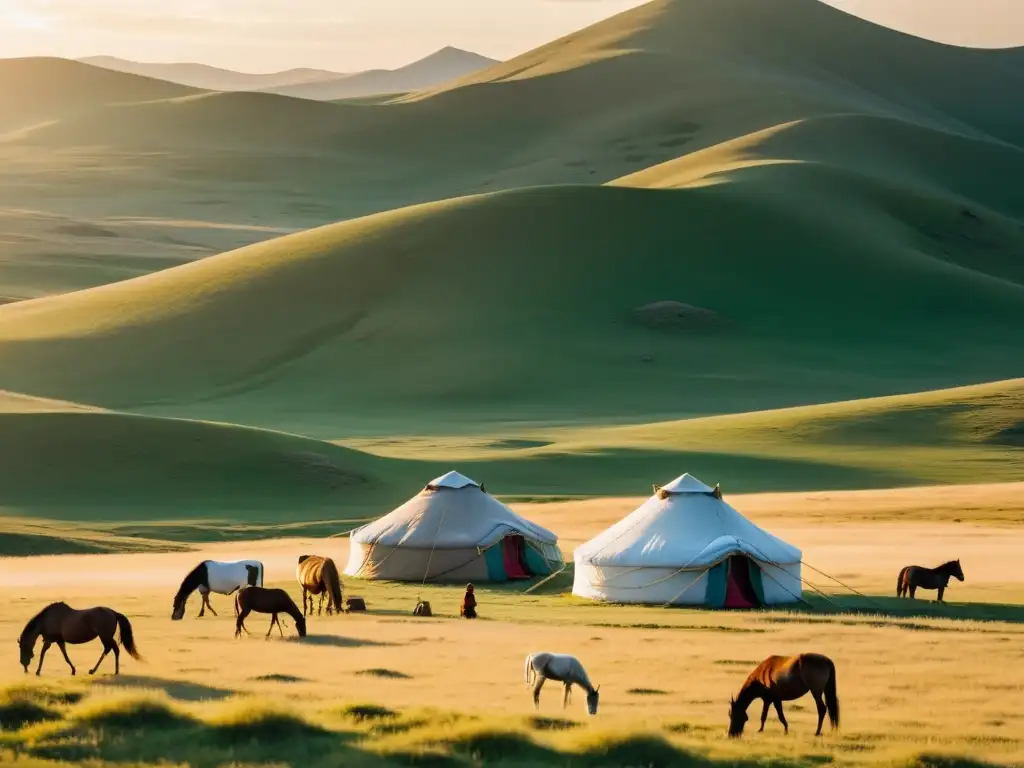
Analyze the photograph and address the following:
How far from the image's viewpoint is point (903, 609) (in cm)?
3809

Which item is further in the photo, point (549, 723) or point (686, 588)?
point (686, 588)

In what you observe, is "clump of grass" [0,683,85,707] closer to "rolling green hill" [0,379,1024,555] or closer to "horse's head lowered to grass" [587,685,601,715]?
"horse's head lowered to grass" [587,685,601,715]

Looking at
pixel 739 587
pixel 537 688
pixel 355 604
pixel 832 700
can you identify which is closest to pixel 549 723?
pixel 537 688

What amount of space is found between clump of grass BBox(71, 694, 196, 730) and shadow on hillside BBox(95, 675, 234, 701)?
→ 257 cm

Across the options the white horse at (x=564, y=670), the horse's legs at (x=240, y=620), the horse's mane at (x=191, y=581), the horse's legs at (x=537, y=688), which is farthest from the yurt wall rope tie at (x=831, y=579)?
the white horse at (x=564, y=670)

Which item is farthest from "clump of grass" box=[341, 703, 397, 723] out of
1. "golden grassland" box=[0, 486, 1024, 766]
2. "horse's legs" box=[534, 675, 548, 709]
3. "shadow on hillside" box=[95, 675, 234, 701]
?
"shadow on hillside" box=[95, 675, 234, 701]

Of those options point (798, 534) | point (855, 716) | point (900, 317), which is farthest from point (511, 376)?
point (855, 716)

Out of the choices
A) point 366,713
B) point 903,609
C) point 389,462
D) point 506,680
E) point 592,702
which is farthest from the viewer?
point 389,462

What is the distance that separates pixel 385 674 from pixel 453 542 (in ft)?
61.0

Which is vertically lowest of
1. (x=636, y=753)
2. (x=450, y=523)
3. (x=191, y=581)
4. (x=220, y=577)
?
(x=636, y=753)

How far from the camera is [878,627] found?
34375 millimetres

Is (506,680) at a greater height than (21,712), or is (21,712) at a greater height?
(506,680)

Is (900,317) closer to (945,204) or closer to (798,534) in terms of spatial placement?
(945,204)

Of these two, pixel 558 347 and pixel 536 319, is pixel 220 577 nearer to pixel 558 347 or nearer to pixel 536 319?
pixel 558 347
